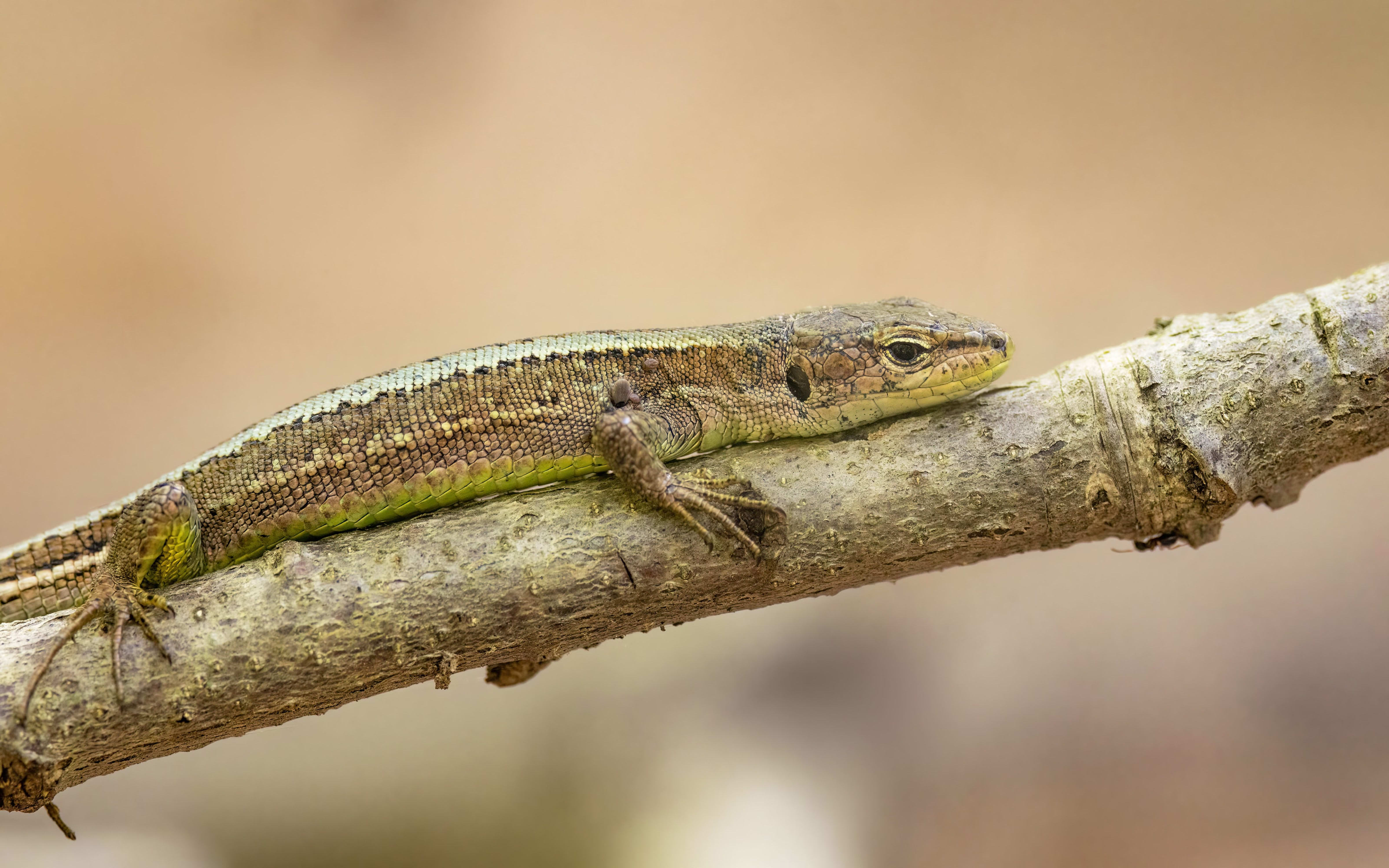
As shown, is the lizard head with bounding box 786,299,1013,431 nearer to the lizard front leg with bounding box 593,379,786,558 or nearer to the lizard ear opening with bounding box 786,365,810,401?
the lizard ear opening with bounding box 786,365,810,401

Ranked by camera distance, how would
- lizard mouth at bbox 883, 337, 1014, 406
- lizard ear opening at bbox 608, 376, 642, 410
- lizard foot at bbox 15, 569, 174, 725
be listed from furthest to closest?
lizard ear opening at bbox 608, 376, 642, 410, lizard mouth at bbox 883, 337, 1014, 406, lizard foot at bbox 15, 569, 174, 725

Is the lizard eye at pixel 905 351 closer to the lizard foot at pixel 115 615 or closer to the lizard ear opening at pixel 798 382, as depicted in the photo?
the lizard ear opening at pixel 798 382

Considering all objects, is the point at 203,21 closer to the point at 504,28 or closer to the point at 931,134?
the point at 504,28

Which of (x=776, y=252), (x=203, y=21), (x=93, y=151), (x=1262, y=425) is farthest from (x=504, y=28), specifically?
(x=1262, y=425)

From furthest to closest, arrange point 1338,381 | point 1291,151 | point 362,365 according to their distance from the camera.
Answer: point 362,365 → point 1291,151 → point 1338,381

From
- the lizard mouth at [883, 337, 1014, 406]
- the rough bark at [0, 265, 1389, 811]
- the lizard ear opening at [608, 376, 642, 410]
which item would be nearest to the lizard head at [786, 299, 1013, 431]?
the lizard mouth at [883, 337, 1014, 406]

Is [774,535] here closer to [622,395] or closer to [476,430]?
[622,395]
